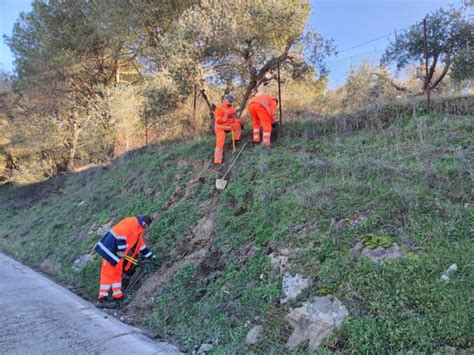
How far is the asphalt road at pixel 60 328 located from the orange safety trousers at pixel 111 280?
1.17 ft

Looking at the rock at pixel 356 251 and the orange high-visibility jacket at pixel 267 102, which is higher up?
the orange high-visibility jacket at pixel 267 102

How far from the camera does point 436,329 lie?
3.52 metres

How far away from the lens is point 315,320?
4.21 metres

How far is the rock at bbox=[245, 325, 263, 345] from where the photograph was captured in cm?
449

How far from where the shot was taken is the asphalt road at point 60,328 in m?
4.89

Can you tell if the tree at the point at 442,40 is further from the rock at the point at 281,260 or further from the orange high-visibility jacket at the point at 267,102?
the rock at the point at 281,260

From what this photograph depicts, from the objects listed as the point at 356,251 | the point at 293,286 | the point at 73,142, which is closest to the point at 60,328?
the point at 293,286

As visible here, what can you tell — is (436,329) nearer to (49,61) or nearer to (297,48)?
(297,48)

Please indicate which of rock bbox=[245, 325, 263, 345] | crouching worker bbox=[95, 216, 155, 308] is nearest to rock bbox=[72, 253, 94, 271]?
crouching worker bbox=[95, 216, 155, 308]

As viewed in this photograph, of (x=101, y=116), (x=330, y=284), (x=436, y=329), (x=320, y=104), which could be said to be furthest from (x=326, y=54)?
(x=101, y=116)

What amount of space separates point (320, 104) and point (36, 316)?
8.60 m

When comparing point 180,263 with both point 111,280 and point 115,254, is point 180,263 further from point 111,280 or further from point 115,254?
point 111,280

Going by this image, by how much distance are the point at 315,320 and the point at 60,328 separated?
12.3ft

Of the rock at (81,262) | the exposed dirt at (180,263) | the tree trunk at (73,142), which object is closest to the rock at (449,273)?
the exposed dirt at (180,263)
